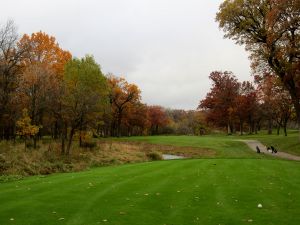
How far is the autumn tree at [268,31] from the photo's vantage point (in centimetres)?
3173

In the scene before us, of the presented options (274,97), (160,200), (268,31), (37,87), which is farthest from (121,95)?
(160,200)

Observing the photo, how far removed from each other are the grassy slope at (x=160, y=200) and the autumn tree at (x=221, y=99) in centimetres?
6852

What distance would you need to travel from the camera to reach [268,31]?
33.1 meters

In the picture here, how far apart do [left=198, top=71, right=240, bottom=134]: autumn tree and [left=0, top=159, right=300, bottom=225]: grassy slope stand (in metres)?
68.5

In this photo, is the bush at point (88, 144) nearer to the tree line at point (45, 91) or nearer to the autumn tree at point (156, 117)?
the tree line at point (45, 91)

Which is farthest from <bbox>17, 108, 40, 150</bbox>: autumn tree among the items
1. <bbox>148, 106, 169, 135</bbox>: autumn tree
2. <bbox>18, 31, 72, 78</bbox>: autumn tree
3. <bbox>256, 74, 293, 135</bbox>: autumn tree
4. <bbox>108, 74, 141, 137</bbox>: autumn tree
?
<bbox>148, 106, 169, 135</bbox>: autumn tree

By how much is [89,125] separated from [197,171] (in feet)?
88.4

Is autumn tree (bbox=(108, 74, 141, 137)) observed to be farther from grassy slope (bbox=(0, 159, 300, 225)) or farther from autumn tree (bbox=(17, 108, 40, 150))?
grassy slope (bbox=(0, 159, 300, 225))

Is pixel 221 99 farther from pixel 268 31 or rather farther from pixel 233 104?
pixel 268 31

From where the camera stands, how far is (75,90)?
3722 centimetres

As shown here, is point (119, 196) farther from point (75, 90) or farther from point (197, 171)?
point (75, 90)

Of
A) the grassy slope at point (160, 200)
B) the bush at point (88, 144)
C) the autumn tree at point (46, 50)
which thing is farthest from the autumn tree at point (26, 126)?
the grassy slope at point (160, 200)

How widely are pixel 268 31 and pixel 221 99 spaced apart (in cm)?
5295

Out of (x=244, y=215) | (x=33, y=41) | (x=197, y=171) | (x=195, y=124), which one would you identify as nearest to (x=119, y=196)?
(x=244, y=215)
